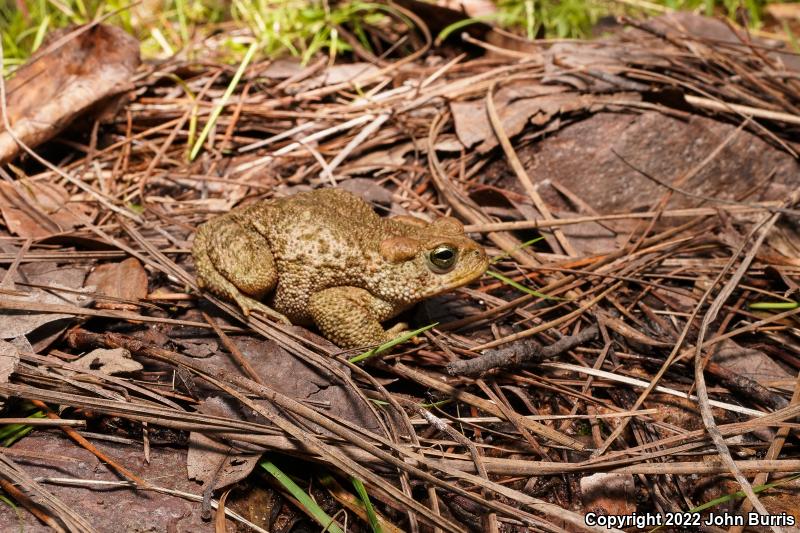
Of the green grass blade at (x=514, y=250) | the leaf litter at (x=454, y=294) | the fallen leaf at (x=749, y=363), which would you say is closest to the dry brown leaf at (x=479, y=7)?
the leaf litter at (x=454, y=294)

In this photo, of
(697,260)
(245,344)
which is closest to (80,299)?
(245,344)

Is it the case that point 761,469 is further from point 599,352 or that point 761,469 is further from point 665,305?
point 665,305

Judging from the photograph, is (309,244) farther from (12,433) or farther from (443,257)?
(12,433)

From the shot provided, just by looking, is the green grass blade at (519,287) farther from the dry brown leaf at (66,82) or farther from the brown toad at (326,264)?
the dry brown leaf at (66,82)

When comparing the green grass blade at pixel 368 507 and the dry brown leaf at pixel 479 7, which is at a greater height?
the dry brown leaf at pixel 479 7

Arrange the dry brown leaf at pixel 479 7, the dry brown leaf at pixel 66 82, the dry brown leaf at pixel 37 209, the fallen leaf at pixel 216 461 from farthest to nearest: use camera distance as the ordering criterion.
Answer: the dry brown leaf at pixel 479 7, the dry brown leaf at pixel 66 82, the dry brown leaf at pixel 37 209, the fallen leaf at pixel 216 461

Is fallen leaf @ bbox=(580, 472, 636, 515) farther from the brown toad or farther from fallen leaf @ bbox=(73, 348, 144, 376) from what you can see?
fallen leaf @ bbox=(73, 348, 144, 376)

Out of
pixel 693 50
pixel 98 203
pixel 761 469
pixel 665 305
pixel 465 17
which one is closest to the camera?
pixel 761 469

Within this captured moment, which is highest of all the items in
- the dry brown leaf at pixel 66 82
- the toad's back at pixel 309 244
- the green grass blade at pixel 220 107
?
the dry brown leaf at pixel 66 82
